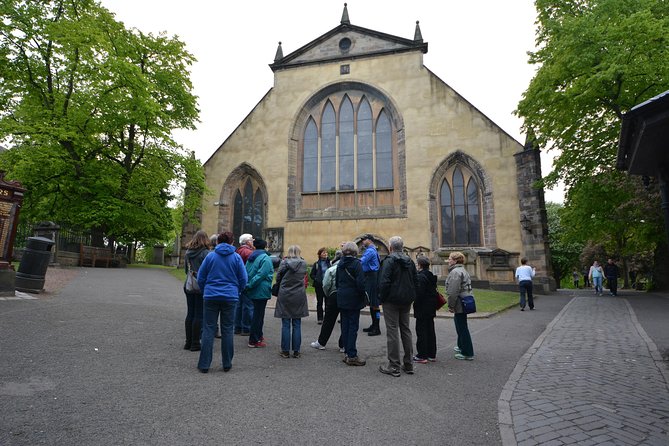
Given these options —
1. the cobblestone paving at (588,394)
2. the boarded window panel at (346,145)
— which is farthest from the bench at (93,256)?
the cobblestone paving at (588,394)

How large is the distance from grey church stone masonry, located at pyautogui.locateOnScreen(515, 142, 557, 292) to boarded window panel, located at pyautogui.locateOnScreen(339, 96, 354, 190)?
8.80m

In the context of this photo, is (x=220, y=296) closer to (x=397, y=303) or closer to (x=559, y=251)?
(x=397, y=303)

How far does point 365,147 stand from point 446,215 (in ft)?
19.7

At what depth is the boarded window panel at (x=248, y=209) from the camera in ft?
79.1

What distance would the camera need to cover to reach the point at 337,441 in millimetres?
3186

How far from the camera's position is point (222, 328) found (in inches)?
197

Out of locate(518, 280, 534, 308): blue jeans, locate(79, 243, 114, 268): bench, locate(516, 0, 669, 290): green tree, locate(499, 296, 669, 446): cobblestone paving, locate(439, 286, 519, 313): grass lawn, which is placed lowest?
locate(499, 296, 669, 446): cobblestone paving

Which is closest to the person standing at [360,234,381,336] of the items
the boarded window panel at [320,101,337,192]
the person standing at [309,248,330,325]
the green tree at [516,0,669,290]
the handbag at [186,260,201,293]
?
the person standing at [309,248,330,325]

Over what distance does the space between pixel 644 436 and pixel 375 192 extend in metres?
19.2

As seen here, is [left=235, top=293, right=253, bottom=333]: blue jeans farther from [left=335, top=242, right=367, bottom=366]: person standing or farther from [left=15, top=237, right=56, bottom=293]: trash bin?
[left=15, top=237, right=56, bottom=293]: trash bin

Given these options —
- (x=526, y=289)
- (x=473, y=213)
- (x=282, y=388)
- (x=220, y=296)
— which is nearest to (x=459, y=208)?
(x=473, y=213)

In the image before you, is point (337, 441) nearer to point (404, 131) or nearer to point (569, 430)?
point (569, 430)

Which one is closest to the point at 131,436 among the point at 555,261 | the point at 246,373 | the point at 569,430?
the point at 246,373

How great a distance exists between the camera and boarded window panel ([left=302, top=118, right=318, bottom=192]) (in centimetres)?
2339
